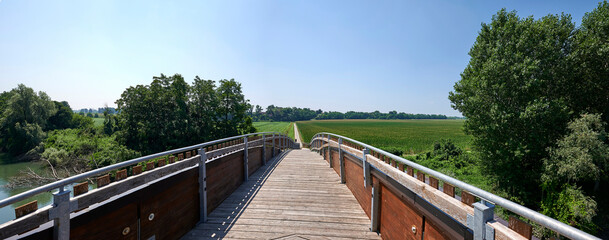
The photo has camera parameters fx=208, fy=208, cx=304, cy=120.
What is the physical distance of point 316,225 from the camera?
12.7 feet

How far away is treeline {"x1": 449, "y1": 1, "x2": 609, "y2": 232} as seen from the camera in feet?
33.4

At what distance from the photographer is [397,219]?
9.71 feet

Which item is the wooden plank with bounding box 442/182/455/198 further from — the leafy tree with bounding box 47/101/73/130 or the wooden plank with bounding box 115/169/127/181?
the leafy tree with bounding box 47/101/73/130

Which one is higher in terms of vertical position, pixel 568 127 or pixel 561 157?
pixel 568 127

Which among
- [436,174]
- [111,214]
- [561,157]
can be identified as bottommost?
[561,157]

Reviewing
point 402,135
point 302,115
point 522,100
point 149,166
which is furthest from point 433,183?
point 302,115

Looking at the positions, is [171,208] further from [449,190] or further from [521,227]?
[521,227]

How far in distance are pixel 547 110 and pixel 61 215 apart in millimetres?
17324

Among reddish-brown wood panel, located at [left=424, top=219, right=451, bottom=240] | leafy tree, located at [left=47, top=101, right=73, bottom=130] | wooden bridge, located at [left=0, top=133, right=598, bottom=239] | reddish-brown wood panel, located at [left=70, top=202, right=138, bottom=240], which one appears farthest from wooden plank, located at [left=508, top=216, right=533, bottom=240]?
leafy tree, located at [left=47, top=101, right=73, bottom=130]

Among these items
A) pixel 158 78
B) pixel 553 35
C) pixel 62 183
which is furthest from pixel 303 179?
pixel 158 78

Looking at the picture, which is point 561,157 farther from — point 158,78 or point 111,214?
point 158,78

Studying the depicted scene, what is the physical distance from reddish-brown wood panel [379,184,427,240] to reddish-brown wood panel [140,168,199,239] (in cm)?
341

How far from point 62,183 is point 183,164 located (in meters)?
1.70

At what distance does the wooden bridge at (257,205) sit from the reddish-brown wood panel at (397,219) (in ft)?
0.05
